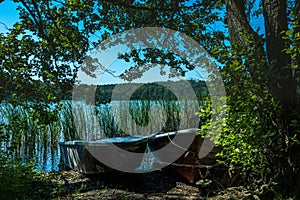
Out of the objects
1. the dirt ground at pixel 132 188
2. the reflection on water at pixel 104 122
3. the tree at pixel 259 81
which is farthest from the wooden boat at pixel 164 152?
the reflection on water at pixel 104 122

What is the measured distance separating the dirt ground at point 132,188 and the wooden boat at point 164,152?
13cm

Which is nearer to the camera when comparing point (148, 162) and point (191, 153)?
point (191, 153)

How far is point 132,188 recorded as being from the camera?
3.60m

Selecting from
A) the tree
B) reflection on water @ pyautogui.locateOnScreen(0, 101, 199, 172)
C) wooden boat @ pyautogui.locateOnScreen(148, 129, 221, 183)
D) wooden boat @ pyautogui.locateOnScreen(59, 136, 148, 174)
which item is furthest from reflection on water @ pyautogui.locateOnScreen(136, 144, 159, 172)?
reflection on water @ pyautogui.locateOnScreen(0, 101, 199, 172)

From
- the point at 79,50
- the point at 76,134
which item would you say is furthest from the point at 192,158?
the point at 76,134

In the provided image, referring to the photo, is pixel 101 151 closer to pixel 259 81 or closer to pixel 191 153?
pixel 191 153

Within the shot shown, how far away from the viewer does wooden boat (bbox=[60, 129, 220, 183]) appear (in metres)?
3.57

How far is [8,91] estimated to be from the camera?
3.08m

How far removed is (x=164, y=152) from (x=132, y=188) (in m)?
0.74

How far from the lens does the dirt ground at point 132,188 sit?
314 cm

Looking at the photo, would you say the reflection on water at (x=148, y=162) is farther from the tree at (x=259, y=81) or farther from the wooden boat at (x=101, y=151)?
the tree at (x=259, y=81)

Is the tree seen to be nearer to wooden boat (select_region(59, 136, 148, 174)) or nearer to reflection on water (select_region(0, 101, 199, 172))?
wooden boat (select_region(59, 136, 148, 174))

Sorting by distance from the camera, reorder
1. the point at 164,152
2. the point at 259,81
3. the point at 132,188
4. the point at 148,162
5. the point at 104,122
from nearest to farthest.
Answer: the point at 259,81 → the point at 132,188 → the point at 164,152 → the point at 148,162 → the point at 104,122

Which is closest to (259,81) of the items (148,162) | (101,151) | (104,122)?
(101,151)
